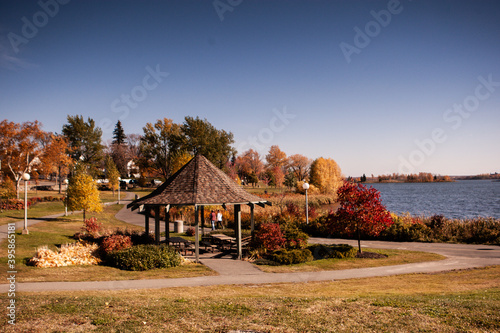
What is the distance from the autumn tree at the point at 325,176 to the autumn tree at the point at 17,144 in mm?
47003

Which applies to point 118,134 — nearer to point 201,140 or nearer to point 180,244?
point 201,140

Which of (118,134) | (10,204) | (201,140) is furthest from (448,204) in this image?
(118,134)

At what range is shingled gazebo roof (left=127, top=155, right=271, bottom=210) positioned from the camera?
17359 mm

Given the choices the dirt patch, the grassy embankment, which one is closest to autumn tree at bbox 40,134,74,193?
the grassy embankment

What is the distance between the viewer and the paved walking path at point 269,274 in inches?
472

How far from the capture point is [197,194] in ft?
58.0

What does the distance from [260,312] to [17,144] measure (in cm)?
4813

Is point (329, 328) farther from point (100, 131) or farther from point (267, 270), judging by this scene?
point (100, 131)

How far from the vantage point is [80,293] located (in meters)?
10.7

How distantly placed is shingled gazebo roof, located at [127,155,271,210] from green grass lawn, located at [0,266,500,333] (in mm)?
6941

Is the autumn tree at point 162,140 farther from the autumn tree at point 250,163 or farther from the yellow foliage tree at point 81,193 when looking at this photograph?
the autumn tree at point 250,163

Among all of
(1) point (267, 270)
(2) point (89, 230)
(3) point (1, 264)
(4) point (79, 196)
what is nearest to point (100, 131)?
(4) point (79, 196)

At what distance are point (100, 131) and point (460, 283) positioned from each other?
6732 cm

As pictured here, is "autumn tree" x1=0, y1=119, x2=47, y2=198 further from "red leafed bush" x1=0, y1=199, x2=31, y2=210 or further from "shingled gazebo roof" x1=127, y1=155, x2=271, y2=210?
"shingled gazebo roof" x1=127, y1=155, x2=271, y2=210
